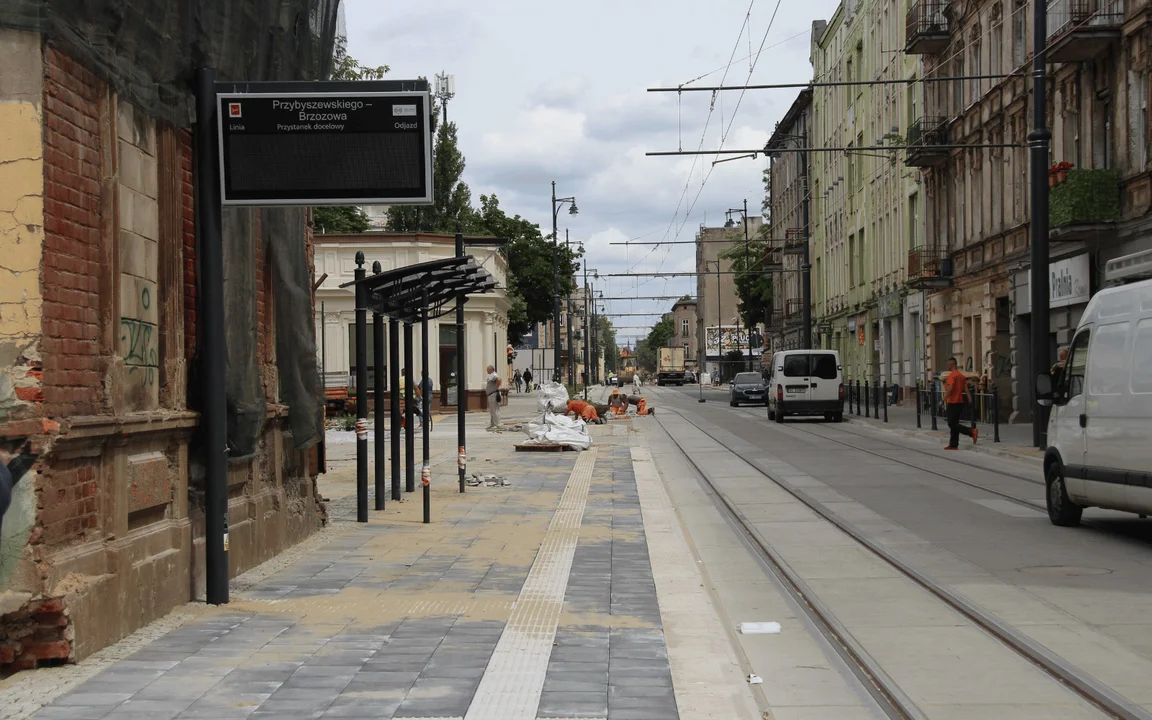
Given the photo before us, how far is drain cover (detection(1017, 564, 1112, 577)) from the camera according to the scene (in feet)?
31.4

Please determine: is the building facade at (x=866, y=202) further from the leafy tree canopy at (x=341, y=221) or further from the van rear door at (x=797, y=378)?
the leafy tree canopy at (x=341, y=221)

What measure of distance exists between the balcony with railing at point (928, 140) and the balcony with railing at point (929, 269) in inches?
110

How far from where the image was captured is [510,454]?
24422 millimetres

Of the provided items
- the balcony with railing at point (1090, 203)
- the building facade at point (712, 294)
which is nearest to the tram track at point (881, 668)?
the balcony with railing at point (1090, 203)

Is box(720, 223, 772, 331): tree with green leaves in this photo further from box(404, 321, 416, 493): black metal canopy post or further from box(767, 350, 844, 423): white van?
box(404, 321, 416, 493): black metal canopy post

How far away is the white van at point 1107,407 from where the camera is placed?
34.8ft

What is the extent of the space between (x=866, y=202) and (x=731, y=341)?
6220 cm

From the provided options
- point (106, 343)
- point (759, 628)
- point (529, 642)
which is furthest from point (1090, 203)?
point (106, 343)

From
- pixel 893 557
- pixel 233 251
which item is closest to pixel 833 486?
pixel 893 557

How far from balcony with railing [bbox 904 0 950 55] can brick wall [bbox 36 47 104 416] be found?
3511 cm

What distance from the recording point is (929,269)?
129ft

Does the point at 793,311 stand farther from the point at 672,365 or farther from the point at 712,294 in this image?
the point at 712,294

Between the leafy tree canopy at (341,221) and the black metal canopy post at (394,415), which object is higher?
the leafy tree canopy at (341,221)

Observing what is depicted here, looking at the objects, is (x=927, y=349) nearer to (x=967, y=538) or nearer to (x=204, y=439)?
(x=967, y=538)
